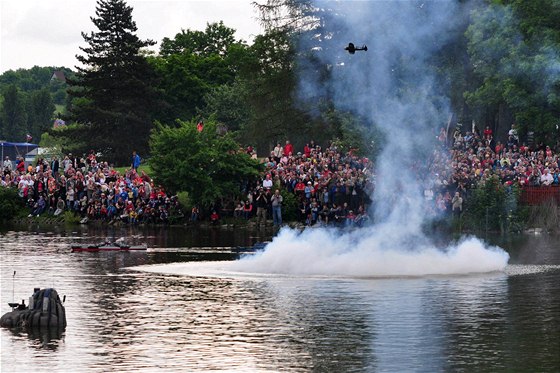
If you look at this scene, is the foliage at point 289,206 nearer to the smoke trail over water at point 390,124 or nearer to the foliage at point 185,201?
the foliage at point 185,201

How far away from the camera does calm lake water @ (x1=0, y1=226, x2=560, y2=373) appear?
81.0 ft

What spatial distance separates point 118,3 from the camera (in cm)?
12138

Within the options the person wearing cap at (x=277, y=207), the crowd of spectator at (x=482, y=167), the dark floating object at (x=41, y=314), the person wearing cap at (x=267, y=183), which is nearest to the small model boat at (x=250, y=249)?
the crowd of spectator at (x=482, y=167)

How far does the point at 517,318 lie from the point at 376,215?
23986 millimetres

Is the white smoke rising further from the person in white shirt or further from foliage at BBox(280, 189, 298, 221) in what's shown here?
foliage at BBox(280, 189, 298, 221)

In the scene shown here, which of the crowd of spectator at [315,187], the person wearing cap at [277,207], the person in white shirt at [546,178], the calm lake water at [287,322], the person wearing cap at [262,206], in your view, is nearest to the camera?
the calm lake water at [287,322]

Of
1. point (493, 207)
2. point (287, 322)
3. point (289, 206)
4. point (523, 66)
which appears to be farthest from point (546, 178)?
point (287, 322)

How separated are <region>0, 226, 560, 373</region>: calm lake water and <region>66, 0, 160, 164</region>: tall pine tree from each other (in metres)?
71.9

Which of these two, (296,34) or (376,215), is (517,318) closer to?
(296,34)

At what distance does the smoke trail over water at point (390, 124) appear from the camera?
1695 inches

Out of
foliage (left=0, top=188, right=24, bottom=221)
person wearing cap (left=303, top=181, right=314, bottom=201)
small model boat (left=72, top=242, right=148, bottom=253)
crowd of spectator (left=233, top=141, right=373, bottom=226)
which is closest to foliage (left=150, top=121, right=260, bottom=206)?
crowd of spectator (left=233, top=141, right=373, bottom=226)

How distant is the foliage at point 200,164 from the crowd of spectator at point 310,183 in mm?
871

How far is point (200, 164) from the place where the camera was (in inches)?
2825

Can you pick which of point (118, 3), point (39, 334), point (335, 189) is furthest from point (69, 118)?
point (39, 334)
